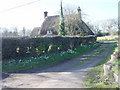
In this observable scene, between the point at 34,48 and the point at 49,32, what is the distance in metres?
30.7

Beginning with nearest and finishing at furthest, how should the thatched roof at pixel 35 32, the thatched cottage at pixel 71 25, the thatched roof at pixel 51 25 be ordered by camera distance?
the thatched cottage at pixel 71 25, the thatched roof at pixel 51 25, the thatched roof at pixel 35 32

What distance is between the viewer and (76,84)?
7.51 m

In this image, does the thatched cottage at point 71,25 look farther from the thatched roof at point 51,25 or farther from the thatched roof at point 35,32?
Result: the thatched roof at point 35,32

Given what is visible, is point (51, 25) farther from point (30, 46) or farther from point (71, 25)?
point (30, 46)

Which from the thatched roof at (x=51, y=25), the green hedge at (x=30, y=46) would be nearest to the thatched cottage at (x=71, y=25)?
the thatched roof at (x=51, y=25)

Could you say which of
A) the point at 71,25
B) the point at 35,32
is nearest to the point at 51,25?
the point at 71,25

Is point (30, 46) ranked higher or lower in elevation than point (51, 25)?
lower

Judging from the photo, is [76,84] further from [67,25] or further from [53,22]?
[53,22]

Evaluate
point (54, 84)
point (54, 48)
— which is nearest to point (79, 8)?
point (54, 48)

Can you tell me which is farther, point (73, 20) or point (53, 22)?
point (53, 22)

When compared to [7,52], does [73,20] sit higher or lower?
higher

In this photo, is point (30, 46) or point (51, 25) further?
point (51, 25)

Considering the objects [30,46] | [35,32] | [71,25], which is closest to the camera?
[30,46]

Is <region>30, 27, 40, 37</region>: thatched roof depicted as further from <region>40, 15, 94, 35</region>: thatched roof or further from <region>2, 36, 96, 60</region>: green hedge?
<region>2, 36, 96, 60</region>: green hedge
